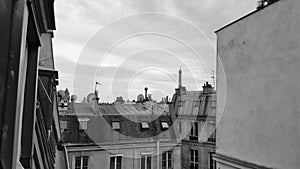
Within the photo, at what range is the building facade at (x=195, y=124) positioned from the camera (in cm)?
1134

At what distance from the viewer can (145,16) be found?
6.09m

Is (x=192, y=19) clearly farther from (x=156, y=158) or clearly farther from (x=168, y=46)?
(x=156, y=158)

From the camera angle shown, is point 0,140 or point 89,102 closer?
point 0,140

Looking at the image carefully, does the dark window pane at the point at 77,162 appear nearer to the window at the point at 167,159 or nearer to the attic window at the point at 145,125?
the attic window at the point at 145,125

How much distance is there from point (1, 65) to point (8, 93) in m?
0.08

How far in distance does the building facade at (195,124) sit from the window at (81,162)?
4482 mm

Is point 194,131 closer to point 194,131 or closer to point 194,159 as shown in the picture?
point 194,131

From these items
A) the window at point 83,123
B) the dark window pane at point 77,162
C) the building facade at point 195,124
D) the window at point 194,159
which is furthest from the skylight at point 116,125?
the window at point 194,159

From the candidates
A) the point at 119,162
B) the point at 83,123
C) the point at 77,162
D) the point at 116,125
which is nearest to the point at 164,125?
the point at 116,125

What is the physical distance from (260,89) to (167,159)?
8848mm

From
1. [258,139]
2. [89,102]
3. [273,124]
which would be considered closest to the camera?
[273,124]

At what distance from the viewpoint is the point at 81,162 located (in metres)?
10.2

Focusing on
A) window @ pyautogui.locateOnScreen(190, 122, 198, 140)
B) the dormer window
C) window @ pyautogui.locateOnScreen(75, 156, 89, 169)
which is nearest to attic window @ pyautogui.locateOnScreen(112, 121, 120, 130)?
the dormer window

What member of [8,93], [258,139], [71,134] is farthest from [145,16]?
[71,134]
